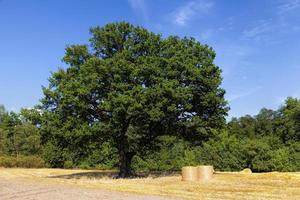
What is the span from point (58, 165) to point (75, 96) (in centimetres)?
3719

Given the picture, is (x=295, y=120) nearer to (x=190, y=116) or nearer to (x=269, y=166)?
(x=269, y=166)

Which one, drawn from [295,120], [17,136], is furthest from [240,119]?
[17,136]

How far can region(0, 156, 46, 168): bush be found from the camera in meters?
69.1

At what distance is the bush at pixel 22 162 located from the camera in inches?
2722

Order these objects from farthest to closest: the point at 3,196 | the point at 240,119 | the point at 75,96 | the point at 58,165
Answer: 1. the point at 240,119
2. the point at 58,165
3. the point at 75,96
4. the point at 3,196

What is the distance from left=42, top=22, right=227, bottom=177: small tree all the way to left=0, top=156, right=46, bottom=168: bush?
3232cm

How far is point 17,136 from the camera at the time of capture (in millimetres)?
86500

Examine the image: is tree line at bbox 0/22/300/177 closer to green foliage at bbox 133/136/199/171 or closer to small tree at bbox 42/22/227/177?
small tree at bbox 42/22/227/177

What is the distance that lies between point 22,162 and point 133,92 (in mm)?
39744

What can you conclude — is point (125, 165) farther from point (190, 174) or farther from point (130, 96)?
point (190, 174)

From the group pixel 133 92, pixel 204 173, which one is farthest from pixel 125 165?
pixel 204 173

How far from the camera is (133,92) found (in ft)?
116

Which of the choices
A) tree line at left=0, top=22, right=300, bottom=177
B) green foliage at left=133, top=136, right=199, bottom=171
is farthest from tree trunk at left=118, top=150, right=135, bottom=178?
green foliage at left=133, top=136, right=199, bottom=171

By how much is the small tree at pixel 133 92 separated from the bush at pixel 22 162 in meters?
32.3
